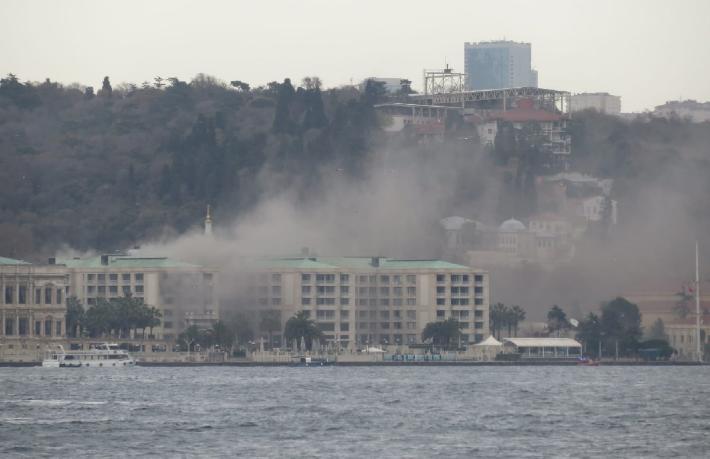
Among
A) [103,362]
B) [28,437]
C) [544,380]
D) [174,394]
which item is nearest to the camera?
[28,437]

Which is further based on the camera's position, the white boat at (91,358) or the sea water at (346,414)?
the white boat at (91,358)

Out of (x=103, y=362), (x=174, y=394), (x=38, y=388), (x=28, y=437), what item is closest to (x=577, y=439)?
(x=28, y=437)

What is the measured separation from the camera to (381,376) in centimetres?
18500

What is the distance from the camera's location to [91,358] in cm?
19838

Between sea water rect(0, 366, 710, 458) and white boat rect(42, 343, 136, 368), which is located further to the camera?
white boat rect(42, 343, 136, 368)

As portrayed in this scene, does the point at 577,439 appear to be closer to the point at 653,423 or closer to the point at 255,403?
the point at 653,423

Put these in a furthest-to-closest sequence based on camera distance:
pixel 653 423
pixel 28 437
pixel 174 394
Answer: pixel 174 394, pixel 653 423, pixel 28 437

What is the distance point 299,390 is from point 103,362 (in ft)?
128

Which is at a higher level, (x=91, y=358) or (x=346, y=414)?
(x=91, y=358)

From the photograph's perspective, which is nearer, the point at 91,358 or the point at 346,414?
the point at 346,414

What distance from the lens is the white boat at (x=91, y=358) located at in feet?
646

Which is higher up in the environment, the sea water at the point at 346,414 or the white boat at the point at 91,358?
the white boat at the point at 91,358

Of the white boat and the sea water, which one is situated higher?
→ the white boat

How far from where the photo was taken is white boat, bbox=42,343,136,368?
646 ft
